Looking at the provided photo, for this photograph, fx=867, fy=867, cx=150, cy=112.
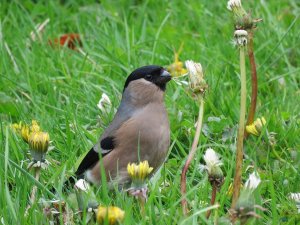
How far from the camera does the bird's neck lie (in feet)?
12.9

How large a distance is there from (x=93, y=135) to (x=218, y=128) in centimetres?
60

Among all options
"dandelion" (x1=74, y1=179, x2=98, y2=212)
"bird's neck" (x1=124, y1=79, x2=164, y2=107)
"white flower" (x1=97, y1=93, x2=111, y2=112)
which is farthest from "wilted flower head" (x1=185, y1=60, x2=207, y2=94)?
"white flower" (x1=97, y1=93, x2=111, y2=112)

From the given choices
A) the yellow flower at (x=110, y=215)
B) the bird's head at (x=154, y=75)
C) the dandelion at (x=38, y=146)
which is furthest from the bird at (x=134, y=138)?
the yellow flower at (x=110, y=215)

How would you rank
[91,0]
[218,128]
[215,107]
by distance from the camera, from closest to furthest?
[218,128] < [215,107] < [91,0]

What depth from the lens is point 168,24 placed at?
18.5 ft

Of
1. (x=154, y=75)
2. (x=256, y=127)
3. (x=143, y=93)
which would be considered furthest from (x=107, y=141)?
(x=256, y=127)

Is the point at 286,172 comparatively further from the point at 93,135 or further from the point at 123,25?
the point at 123,25

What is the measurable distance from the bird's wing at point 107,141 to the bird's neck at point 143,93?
0.04 meters

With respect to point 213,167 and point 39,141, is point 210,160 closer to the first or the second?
point 213,167

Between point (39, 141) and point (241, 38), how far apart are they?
0.80 meters

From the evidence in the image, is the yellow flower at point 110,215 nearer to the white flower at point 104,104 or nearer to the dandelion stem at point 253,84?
the dandelion stem at point 253,84

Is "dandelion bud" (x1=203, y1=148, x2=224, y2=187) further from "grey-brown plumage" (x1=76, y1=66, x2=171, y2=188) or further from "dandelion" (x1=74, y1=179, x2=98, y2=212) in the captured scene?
"grey-brown plumage" (x1=76, y1=66, x2=171, y2=188)

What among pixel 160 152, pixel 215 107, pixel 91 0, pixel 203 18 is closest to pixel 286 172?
pixel 160 152

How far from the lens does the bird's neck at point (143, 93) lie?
3945 mm
